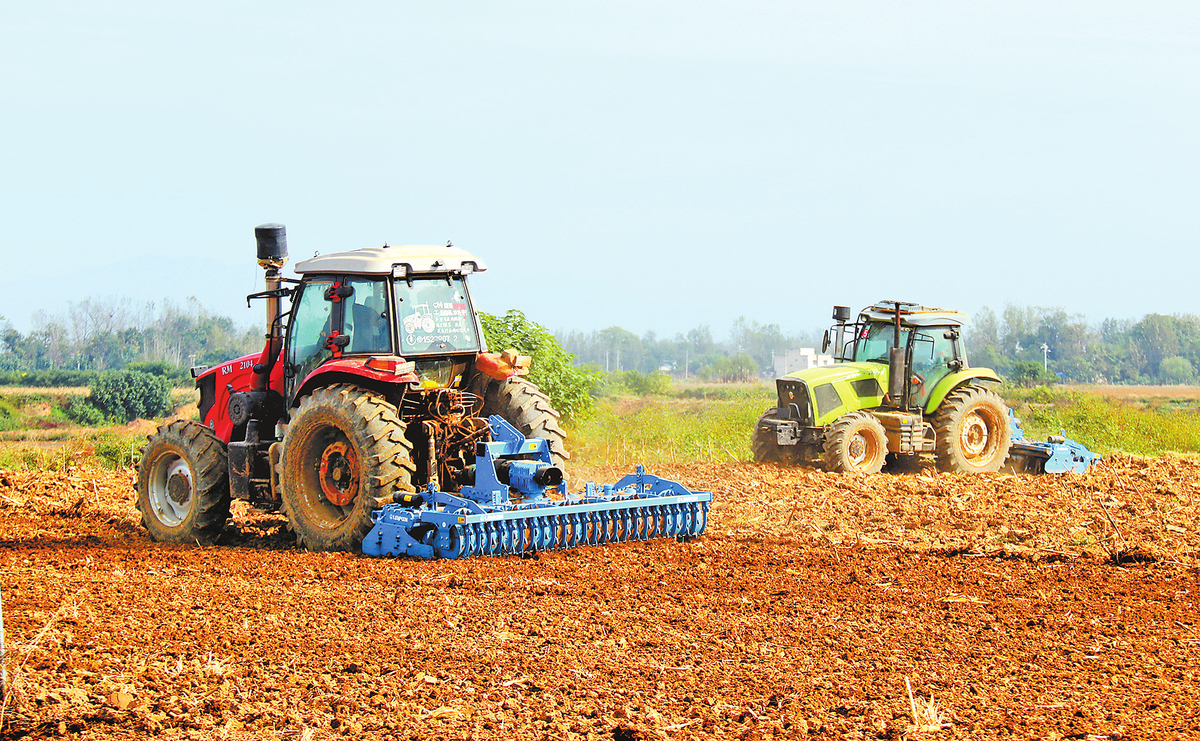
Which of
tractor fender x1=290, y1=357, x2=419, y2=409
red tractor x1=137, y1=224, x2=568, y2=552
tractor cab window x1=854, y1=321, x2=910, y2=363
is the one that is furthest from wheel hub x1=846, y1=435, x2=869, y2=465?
tractor fender x1=290, y1=357, x2=419, y2=409

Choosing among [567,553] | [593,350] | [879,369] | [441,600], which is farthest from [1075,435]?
[593,350]

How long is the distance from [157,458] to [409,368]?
291 cm

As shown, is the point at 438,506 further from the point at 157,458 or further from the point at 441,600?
the point at 157,458

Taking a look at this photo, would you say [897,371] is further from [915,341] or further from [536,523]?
[536,523]

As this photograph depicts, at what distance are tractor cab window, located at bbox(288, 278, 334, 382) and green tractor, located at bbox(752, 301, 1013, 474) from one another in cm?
781

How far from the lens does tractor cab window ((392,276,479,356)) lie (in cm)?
875

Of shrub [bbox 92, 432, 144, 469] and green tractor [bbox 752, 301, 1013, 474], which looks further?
shrub [bbox 92, 432, 144, 469]

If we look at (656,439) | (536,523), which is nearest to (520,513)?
(536,523)

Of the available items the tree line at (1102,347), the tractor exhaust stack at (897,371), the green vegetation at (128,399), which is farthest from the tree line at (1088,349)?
the tractor exhaust stack at (897,371)

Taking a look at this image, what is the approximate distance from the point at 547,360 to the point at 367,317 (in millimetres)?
10984

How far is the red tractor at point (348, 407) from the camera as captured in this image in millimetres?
8406

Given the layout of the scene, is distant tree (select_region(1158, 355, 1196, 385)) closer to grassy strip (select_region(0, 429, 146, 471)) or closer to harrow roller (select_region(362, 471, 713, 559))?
grassy strip (select_region(0, 429, 146, 471))

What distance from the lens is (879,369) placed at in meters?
15.6

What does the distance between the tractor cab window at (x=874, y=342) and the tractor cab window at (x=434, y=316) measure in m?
8.33
